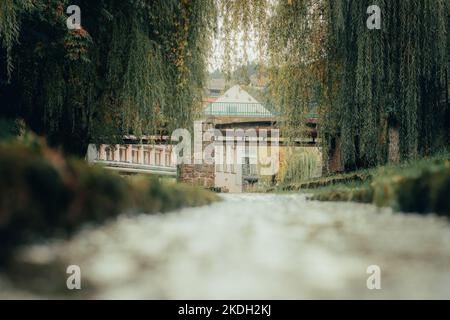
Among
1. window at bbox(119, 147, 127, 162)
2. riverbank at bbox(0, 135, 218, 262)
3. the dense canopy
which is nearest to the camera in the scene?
riverbank at bbox(0, 135, 218, 262)

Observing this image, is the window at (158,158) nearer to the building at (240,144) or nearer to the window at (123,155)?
the building at (240,144)

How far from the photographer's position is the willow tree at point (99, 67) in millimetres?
6211

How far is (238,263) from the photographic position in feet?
6.00

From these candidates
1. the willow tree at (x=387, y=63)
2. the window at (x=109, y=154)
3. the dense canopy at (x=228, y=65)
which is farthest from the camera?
the willow tree at (x=387, y=63)

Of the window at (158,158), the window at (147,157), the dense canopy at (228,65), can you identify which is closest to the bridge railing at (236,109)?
the dense canopy at (228,65)

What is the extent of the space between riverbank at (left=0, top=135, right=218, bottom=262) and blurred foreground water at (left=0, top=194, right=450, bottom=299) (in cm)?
8

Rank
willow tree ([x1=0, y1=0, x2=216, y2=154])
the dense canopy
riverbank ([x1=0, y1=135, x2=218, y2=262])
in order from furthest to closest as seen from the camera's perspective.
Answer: the dense canopy < willow tree ([x1=0, y1=0, x2=216, y2=154]) < riverbank ([x1=0, y1=135, x2=218, y2=262])

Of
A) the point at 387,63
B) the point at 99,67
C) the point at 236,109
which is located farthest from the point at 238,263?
the point at 236,109

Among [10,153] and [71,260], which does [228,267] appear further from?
[10,153]

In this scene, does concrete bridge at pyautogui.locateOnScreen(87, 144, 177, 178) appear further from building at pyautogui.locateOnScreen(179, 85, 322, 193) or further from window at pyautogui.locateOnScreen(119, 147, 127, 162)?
building at pyautogui.locateOnScreen(179, 85, 322, 193)

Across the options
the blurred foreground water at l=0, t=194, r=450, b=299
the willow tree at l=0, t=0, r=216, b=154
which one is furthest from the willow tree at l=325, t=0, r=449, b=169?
the blurred foreground water at l=0, t=194, r=450, b=299

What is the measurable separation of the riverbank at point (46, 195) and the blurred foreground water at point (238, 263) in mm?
76

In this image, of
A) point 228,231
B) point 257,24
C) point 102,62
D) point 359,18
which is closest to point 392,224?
point 228,231

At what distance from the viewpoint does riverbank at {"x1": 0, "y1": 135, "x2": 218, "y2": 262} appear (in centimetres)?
183
